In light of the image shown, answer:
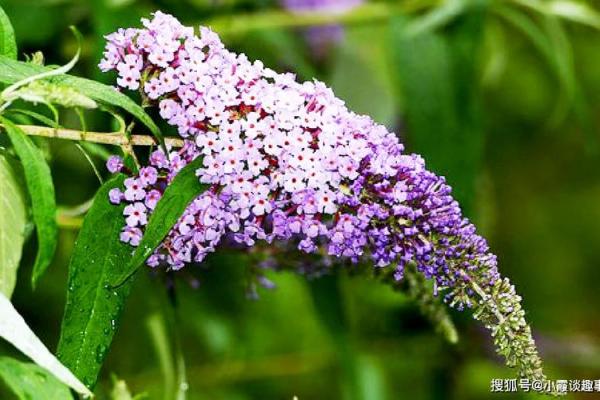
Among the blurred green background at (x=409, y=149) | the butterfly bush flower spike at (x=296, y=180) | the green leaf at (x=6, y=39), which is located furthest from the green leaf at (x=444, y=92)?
the green leaf at (x=6, y=39)

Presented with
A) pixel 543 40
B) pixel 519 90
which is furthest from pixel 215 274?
pixel 519 90

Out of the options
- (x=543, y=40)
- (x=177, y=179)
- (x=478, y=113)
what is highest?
(x=543, y=40)

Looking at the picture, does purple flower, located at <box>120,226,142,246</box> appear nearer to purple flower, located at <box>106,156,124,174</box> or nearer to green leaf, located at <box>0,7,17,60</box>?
purple flower, located at <box>106,156,124,174</box>

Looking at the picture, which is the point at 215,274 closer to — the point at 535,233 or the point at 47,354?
the point at 47,354

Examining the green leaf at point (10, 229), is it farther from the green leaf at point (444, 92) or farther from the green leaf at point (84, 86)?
the green leaf at point (444, 92)

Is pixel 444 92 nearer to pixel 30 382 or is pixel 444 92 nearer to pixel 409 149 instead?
pixel 409 149

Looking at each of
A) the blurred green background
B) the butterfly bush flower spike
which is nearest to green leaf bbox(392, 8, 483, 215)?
the blurred green background

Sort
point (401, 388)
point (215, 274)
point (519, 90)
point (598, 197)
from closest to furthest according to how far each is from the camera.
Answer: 1. point (215, 274)
2. point (401, 388)
3. point (519, 90)
4. point (598, 197)
